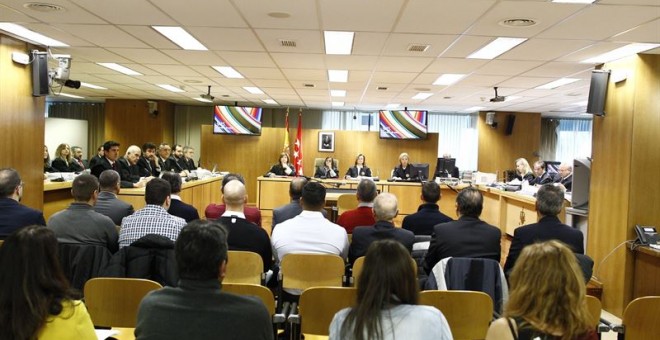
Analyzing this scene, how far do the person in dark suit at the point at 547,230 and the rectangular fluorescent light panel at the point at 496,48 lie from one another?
101 inches

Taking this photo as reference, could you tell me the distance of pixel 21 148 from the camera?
20.6 ft

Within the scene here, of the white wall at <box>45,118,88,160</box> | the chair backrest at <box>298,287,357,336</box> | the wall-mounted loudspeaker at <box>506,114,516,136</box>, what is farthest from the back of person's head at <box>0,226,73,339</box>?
the wall-mounted loudspeaker at <box>506,114,516,136</box>

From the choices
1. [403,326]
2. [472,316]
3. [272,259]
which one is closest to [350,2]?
[272,259]

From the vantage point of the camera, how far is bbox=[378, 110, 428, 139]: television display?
1293cm

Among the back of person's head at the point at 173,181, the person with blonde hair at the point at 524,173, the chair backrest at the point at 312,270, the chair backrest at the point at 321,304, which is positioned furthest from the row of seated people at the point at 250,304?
the person with blonde hair at the point at 524,173

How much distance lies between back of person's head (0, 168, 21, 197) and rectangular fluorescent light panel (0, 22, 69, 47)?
281cm

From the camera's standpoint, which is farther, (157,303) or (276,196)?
(276,196)

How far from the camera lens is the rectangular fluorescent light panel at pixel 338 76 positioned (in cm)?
805

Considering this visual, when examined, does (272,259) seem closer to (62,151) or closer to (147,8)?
(147,8)

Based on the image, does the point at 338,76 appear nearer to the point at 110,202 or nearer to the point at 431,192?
the point at 431,192

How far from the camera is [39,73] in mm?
6367

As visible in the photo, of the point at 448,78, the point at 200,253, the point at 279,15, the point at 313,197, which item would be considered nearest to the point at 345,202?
the point at 448,78

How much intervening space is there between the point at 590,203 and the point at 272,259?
4142 millimetres

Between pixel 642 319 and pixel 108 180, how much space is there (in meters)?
4.08
